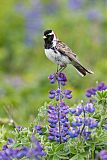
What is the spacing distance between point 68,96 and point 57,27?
6995 millimetres

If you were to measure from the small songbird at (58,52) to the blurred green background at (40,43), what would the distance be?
2.94 meters

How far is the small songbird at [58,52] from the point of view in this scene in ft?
13.1

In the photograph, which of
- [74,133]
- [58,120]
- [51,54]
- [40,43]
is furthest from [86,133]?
[40,43]

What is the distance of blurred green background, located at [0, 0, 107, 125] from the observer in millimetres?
8023

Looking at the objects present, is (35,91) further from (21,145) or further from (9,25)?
(21,145)

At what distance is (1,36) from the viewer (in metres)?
11.0

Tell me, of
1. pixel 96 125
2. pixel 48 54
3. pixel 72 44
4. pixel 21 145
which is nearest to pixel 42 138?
pixel 21 145

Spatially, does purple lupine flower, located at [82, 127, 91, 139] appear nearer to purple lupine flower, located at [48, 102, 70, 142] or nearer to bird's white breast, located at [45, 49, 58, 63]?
purple lupine flower, located at [48, 102, 70, 142]

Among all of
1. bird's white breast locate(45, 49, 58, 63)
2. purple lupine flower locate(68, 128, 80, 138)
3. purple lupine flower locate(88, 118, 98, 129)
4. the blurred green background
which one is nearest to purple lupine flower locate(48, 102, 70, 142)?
purple lupine flower locate(68, 128, 80, 138)

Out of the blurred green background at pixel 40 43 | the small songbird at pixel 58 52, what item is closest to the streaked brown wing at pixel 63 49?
the small songbird at pixel 58 52

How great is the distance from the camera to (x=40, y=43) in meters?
10.9

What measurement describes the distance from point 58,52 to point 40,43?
691 cm

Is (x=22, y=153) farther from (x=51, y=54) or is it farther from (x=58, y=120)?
(x=51, y=54)

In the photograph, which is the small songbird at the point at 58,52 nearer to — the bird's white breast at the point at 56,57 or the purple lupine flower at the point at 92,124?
the bird's white breast at the point at 56,57
